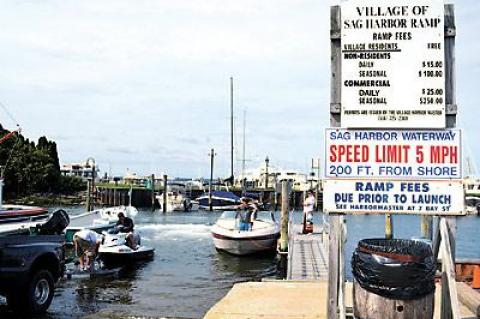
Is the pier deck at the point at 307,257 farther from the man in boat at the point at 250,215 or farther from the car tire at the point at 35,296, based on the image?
the car tire at the point at 35,296

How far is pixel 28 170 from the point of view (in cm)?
8244

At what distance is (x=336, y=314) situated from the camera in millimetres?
6090

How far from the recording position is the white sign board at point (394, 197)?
5957 millimetres

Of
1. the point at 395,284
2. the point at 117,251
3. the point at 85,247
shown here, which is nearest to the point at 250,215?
the point at 117,251

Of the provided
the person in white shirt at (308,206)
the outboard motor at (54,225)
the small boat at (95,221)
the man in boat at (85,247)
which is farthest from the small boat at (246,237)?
the outboard motor at (54,225)

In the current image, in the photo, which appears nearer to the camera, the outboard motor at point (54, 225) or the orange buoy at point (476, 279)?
the orange buoy at point (476, 279)

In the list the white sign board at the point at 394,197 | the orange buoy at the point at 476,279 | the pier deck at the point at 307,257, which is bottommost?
the pier deck at the point at 307,257

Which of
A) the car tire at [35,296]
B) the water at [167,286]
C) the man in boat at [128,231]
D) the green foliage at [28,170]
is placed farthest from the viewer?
the green foliage at [28,170]

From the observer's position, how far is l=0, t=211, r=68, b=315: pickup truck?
989 centimetres

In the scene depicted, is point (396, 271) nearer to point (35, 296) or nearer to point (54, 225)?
point (35, 296)

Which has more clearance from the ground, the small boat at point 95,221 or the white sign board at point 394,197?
the white sign board at point 394,197

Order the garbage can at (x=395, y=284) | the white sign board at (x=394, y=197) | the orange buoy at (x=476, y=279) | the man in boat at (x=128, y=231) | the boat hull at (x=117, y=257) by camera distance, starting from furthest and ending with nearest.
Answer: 1. the man in boat at (x=128, y=231)
2. the boat hull at (x=117, y=257)
3. the orange buoy at (x=476, y=279)
4. the white sign board at (x=394, y=197)
5. the garbage can at (x=395, y=284)

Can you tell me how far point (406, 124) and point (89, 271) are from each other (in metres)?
13.1

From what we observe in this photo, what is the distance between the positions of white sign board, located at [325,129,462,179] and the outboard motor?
6.92 m
